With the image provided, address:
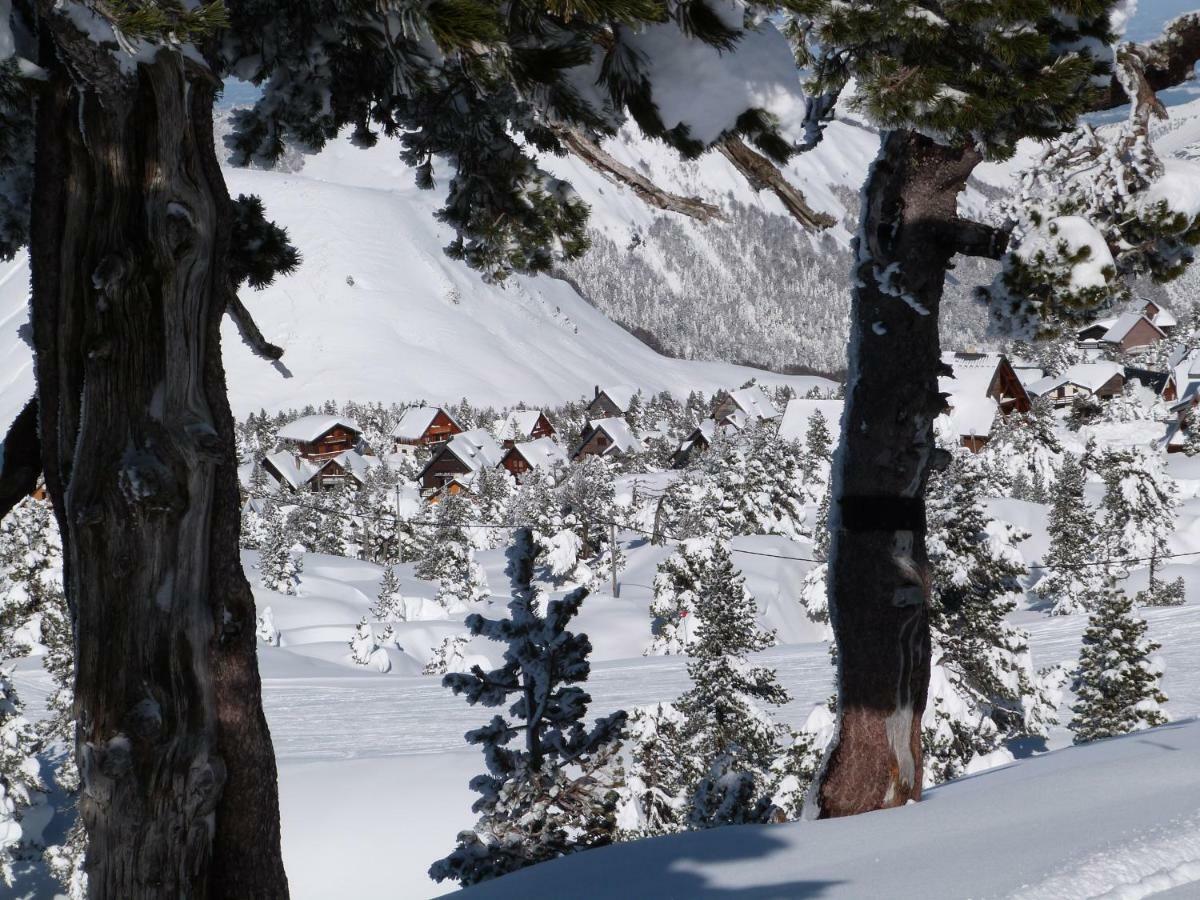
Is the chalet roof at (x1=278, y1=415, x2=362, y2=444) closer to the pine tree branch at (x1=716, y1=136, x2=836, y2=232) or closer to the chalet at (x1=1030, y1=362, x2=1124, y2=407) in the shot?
the chalet at (x1=1030, y1=362, x2=1124, y2=407)

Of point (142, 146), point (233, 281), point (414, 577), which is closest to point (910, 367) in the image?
point (233, 281)

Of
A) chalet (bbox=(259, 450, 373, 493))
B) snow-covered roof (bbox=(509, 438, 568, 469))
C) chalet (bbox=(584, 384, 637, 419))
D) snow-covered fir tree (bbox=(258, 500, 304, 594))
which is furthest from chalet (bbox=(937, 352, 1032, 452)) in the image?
chalet (bbox=(584, 384, 637, 419))

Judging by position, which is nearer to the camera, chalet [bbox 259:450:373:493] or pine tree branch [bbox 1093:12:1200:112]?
pine tree branch [bbox 1093:12:1200:112]

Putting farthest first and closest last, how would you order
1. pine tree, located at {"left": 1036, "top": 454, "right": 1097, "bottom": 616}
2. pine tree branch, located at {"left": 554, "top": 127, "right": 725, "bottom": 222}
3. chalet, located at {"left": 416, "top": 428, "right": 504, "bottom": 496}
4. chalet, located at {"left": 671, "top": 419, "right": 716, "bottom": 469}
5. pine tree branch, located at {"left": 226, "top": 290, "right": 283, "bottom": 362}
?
chalet, located at {"left": 416, "top": 428, "right": 504, "bottom": 496} < chalet, located at {"left": 671, "top": 419, "right": 716, "bottom": 469} < pine tree, located at {"left": 1036, "top": 454, "right": 1097, "bottom": 616} < pine tree branch, located at {"left": 226, "top": 290, "right": 283, "bottom": 362} < pine tree branch, located at {"left": 554, "top": 127, "right": 725, "bottom": 222}

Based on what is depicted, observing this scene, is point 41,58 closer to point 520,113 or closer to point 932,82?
point 520,113

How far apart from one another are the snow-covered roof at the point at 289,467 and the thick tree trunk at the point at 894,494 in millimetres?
81680

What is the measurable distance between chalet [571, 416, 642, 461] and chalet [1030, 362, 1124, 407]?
37112 mm

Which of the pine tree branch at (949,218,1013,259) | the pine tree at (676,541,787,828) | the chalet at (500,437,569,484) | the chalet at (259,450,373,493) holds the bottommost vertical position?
the pine tree at (676,541,787,828)

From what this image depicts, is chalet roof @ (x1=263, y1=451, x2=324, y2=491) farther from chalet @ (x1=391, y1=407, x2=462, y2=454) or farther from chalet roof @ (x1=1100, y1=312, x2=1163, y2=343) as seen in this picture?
chalet roof @ (x1=1100, y1=312, x2=1163, y2=343)

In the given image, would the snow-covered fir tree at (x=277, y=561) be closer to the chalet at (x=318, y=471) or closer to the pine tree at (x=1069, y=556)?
the chalet at (x=318, y=471)

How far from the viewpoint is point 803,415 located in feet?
243

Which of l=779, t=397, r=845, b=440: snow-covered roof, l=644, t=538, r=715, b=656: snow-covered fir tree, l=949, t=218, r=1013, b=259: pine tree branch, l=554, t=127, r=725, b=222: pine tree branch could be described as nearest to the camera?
l=554, t=127, r=725, b=222: pine tree branch

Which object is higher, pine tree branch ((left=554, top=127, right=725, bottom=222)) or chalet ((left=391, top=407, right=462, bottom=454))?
chalet ((left=391, top=407, right=462, bottom=454))

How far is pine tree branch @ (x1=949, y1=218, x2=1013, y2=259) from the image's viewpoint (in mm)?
5766
